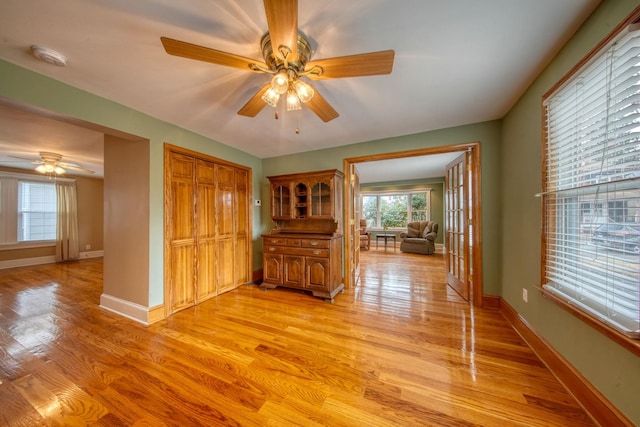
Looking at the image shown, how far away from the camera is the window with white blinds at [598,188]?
102 centimetres

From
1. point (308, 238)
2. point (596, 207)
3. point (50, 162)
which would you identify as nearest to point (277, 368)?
point (308, 238)

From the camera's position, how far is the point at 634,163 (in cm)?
101

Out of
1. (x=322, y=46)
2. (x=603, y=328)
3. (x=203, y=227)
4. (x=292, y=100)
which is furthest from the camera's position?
(x=203, y=227)

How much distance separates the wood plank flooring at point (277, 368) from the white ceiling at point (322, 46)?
2.31 m

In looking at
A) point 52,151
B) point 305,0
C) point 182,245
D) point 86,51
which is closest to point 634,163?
point 305,0

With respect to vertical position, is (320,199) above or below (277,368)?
above

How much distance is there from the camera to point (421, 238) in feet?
20.0

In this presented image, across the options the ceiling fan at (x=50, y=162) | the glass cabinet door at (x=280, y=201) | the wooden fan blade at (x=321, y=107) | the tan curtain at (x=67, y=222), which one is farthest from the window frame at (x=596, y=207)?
the tan curtain at (x=67, y=222)

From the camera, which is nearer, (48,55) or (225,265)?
(48,55)

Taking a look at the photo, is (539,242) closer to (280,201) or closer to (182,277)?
(280,201)

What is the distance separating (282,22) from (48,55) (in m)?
Answer: 1.76

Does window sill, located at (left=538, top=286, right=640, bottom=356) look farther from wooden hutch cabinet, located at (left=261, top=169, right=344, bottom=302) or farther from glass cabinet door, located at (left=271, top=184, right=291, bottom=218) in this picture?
glass cabinet door, located at (left=271, top=184, right=291, bottom=218)

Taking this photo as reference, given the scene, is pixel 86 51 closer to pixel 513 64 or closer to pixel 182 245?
pixel 182 245

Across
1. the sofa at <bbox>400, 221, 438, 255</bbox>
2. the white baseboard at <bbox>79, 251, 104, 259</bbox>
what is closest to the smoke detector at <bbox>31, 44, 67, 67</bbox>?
the white baseboard at <bbox>79, 251, 104, 259</bbox>
